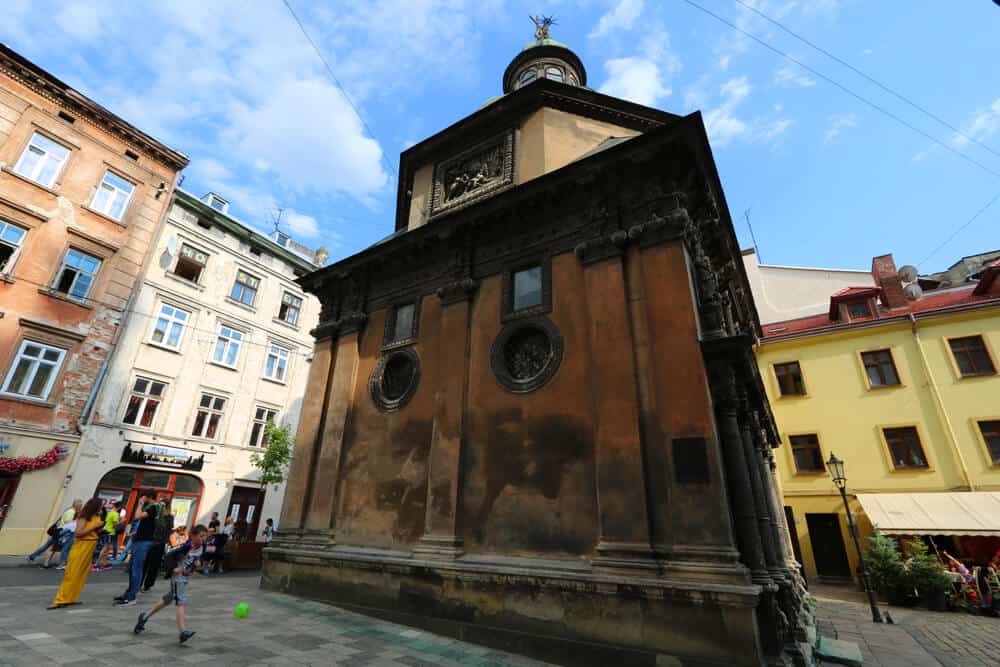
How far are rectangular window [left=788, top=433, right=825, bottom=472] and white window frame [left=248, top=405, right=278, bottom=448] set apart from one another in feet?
83.2

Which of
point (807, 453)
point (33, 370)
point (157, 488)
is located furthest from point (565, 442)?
point (157, 488)

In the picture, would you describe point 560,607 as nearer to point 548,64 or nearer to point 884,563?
point 884,563

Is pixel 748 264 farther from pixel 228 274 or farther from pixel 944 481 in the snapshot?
pixel 228 274

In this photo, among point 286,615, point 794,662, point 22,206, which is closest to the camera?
point 794,662

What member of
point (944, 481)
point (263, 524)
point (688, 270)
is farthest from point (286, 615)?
point (944, 481)

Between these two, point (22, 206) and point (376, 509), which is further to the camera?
point (22, 206)

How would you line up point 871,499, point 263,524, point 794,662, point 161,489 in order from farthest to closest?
point 263,524 → point 161,489 → point 871,499 → point 794,662

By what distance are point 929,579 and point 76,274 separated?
32.3 m

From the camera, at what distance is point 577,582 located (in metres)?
7.14

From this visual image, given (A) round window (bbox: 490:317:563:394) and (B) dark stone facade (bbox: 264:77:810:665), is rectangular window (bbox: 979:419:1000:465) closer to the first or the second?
(B) dark stone facade (bbox: 264:77:810:665)

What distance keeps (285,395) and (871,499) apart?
27999 millimetres

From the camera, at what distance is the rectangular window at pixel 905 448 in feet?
61.9

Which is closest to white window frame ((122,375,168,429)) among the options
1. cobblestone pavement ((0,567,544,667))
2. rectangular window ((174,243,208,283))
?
rectangular window ((174,243,208,283))

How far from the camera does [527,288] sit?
10180mm
